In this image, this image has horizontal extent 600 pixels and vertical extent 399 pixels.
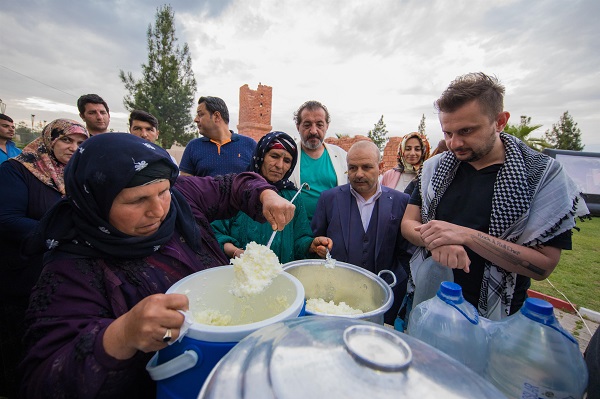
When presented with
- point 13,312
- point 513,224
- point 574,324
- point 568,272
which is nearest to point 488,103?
point 513,224

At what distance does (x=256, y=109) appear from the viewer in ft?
45.6

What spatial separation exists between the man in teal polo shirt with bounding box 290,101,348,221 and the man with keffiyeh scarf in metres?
1.58

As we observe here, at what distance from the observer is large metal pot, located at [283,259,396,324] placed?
1.50m

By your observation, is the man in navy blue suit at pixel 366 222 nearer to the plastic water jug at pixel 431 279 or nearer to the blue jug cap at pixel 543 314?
the plastic water jug at pixel 431 279

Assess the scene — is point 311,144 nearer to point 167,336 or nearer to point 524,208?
point 524,208

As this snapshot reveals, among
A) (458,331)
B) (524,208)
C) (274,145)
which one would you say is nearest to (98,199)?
(458,331)

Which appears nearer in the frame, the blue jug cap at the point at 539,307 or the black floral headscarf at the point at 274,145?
the blue jug cap at the point at 539,307

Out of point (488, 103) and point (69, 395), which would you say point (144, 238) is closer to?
point (69, 395)

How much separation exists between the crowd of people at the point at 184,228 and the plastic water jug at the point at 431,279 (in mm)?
96

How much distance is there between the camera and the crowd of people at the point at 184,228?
79cm

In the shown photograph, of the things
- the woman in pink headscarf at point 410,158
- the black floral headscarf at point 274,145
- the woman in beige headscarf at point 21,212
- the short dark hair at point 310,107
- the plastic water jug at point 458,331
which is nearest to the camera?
the plastic water jug at point 458,331

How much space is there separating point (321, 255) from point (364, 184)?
822 mm

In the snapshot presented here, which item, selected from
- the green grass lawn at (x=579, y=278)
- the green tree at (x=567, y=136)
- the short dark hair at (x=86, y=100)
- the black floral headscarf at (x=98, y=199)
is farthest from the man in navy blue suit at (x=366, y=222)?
the green tree at (x=567, y=136)

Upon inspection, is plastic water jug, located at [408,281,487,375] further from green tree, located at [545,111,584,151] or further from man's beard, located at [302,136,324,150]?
green tree, located at [545,111,584,151]
